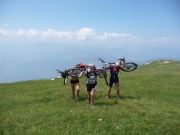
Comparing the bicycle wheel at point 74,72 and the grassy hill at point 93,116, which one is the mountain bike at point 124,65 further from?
the grassy hill at point 93,116

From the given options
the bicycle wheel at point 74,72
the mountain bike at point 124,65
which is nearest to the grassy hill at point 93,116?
the bicycle wheel at point 74,72

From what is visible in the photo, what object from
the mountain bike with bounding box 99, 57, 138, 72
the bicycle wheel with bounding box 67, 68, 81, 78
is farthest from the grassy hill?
the mountain bike with bounding box 99, 57, 138, 72

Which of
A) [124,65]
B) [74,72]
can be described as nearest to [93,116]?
[74,72]

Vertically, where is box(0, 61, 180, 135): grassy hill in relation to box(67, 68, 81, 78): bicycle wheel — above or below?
below

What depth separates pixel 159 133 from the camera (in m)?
15.7

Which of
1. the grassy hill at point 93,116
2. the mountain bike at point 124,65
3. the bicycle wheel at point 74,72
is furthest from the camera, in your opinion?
the mountain bike at point 124,65

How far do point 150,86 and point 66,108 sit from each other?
50.7 ft

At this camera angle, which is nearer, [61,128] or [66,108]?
[61,128]

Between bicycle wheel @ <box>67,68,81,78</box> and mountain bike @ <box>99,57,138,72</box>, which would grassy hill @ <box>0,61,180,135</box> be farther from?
mountain bike @ <box>99,57,138,72</box>

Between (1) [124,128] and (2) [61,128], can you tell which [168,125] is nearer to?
(1) [124,128]

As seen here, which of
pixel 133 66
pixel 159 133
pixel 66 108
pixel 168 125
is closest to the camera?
pixel 159 133

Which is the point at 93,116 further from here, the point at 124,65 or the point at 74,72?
the point at 124,65

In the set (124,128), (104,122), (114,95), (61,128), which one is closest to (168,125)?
(124,128)

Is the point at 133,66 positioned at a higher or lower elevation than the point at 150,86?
higher
